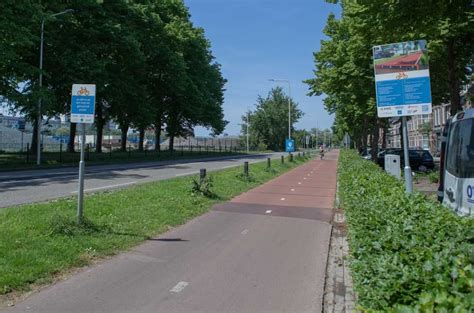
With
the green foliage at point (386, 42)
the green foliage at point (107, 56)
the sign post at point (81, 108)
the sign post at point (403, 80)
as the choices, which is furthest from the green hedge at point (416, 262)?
the green foliage at point (107, 56)

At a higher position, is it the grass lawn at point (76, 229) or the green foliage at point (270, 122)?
the green foliage at point (270, 122)

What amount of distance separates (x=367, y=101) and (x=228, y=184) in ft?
36.7

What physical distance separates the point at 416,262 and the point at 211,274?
3584 millimetres

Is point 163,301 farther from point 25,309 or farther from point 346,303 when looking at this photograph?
point 346,303

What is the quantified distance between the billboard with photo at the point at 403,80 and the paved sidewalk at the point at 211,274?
2.59 metres

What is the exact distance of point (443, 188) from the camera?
8875 millimetres

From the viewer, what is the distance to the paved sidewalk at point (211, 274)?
513 centimetres

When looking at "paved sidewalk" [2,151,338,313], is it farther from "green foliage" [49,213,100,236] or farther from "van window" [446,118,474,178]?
"van window" [446,118,474,178]

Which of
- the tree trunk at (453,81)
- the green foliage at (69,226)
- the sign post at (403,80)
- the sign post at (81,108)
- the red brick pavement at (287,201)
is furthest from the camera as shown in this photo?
the tree trunk at (453,81)

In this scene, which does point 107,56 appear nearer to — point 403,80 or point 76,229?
point 76,229

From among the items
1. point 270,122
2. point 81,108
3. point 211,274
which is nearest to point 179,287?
point 211,274

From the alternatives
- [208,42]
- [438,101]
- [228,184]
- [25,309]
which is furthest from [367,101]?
[208,42]

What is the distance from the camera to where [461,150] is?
755 cm

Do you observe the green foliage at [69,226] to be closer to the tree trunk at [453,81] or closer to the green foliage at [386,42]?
the green foliage at [386,42]
